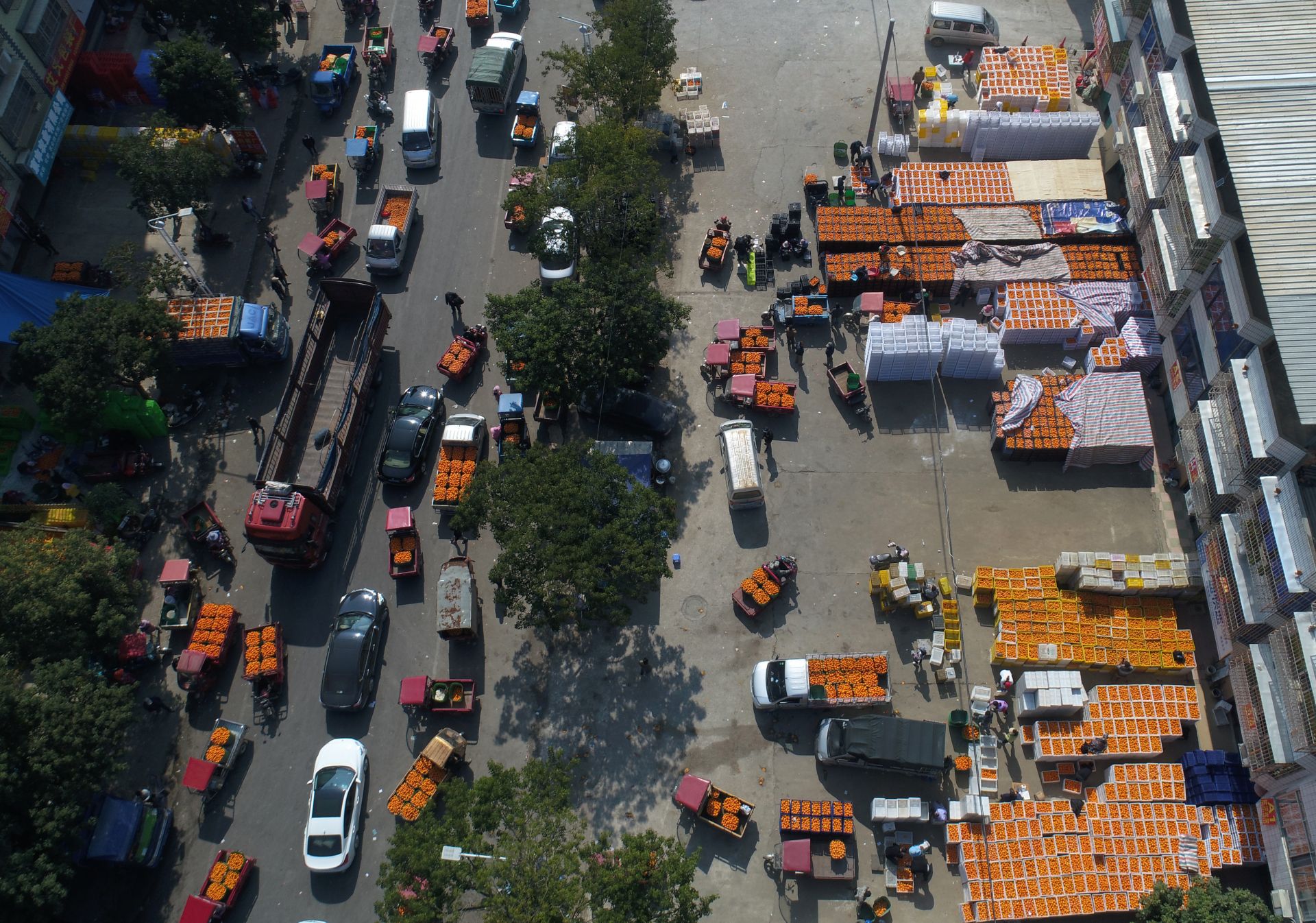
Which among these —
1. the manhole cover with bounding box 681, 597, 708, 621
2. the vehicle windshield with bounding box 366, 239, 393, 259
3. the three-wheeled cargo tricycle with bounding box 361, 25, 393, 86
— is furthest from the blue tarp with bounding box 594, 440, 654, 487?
the three-wheeled cargo tricycle with bounding box 361, 25, 393, 86

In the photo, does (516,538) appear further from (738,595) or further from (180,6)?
(180,6)

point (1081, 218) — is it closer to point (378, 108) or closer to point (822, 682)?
point (822, 682)

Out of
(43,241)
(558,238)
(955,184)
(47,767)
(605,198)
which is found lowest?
(47,767)

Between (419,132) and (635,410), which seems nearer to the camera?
(635,410)

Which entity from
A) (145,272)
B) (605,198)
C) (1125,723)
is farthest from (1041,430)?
(145,272)

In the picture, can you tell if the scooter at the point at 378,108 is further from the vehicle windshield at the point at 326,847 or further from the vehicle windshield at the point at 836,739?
the vehicle windshield at the point at 836,739
